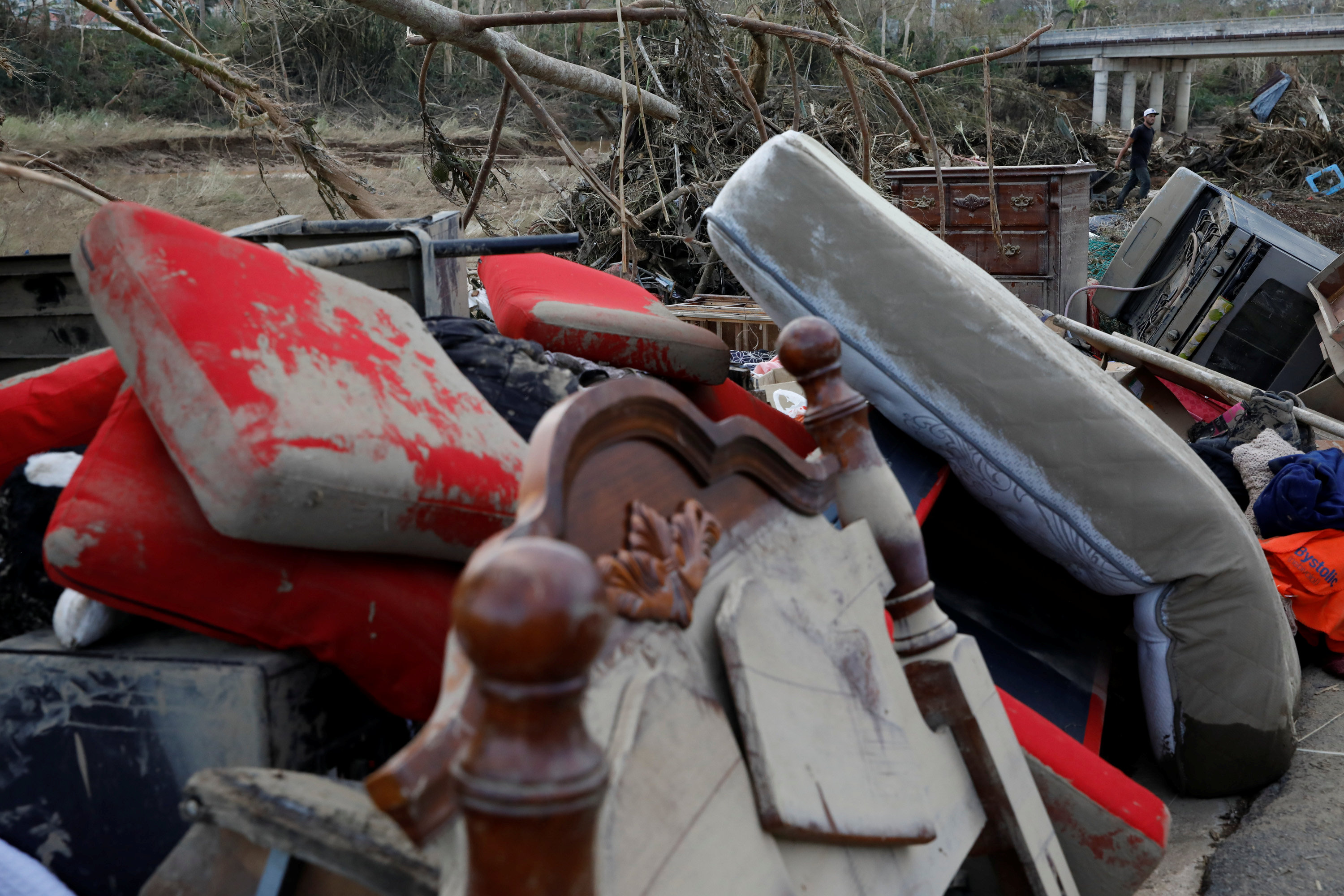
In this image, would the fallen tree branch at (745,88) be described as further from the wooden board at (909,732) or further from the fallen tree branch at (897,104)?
the wooden board at (909,732)

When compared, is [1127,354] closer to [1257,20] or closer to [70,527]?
[70,527]

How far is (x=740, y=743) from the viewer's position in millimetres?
903

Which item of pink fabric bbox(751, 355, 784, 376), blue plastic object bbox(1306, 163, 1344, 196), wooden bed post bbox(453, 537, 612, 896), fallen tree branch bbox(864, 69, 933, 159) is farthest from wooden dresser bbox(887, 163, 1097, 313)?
blue plastic object bbox(1306, 163, 1344, 196)

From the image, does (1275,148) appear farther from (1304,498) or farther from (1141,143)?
(1304,498)

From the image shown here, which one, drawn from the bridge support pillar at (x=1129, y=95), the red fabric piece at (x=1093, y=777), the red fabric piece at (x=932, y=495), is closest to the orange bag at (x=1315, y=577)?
the red fabric piece at (x=932, y=495)

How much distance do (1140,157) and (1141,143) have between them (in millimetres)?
180

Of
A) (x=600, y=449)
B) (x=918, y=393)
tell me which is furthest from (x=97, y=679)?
(x=918, y=393)

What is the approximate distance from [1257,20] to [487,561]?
21.0 m

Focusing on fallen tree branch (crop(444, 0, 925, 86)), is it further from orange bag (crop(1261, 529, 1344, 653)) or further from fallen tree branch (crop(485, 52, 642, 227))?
orange bag (crop(1261, 529, 1344, 653))

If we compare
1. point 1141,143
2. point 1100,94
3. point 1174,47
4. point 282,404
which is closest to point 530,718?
point 282,404

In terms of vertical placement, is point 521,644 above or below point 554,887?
above

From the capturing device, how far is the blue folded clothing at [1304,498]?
2.74 m

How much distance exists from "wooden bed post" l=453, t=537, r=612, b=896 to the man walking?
14.0 m

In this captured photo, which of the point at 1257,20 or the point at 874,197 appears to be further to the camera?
the point at 1257,20
